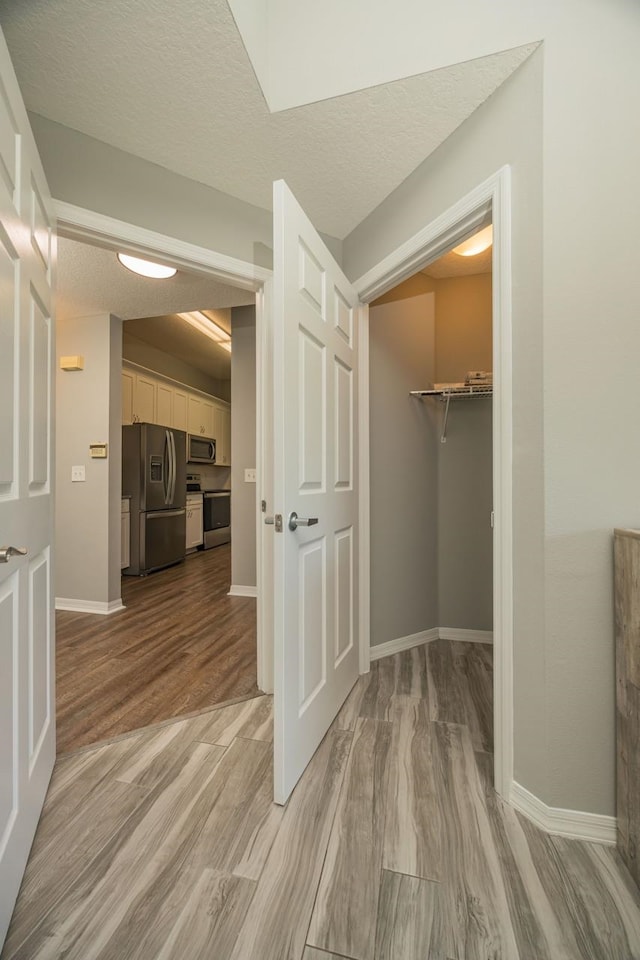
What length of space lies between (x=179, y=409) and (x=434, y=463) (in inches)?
161

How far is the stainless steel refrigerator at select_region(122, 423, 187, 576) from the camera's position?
447cm

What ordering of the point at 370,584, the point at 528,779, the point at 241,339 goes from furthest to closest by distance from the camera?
the point at 241,339 < the point at 370,584 < the point at 528,779

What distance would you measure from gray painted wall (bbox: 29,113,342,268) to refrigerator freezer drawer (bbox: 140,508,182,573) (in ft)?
10.5

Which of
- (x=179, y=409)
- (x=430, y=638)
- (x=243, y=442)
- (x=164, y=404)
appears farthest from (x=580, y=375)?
(x=179, y=409)

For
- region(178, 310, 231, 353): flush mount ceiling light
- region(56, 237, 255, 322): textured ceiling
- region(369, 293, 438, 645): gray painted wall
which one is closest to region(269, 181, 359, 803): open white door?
region(369, 293, 438, 645): gray painted wall

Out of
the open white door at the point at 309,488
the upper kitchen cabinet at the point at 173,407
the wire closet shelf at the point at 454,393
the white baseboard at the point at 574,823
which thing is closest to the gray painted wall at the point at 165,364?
the upper kitchen cabinet at the point at 173,407

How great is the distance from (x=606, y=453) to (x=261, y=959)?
4.73 feet

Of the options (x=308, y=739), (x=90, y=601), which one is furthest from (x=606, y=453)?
(x=90, y=601)

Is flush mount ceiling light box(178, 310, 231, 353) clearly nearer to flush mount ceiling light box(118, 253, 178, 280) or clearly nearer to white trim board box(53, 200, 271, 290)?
flush mount ceiling light box(118, 253, 178, 280)

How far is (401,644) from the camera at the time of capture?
8.41 ft

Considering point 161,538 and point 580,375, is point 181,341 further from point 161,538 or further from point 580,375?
point 580,375

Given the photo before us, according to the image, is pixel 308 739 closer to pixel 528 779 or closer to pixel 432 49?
pixel 528 779

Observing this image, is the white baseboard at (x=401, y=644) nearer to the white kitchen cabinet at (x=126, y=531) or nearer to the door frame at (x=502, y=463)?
the door frame at (x=502, y=463)

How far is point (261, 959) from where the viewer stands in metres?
0.91
